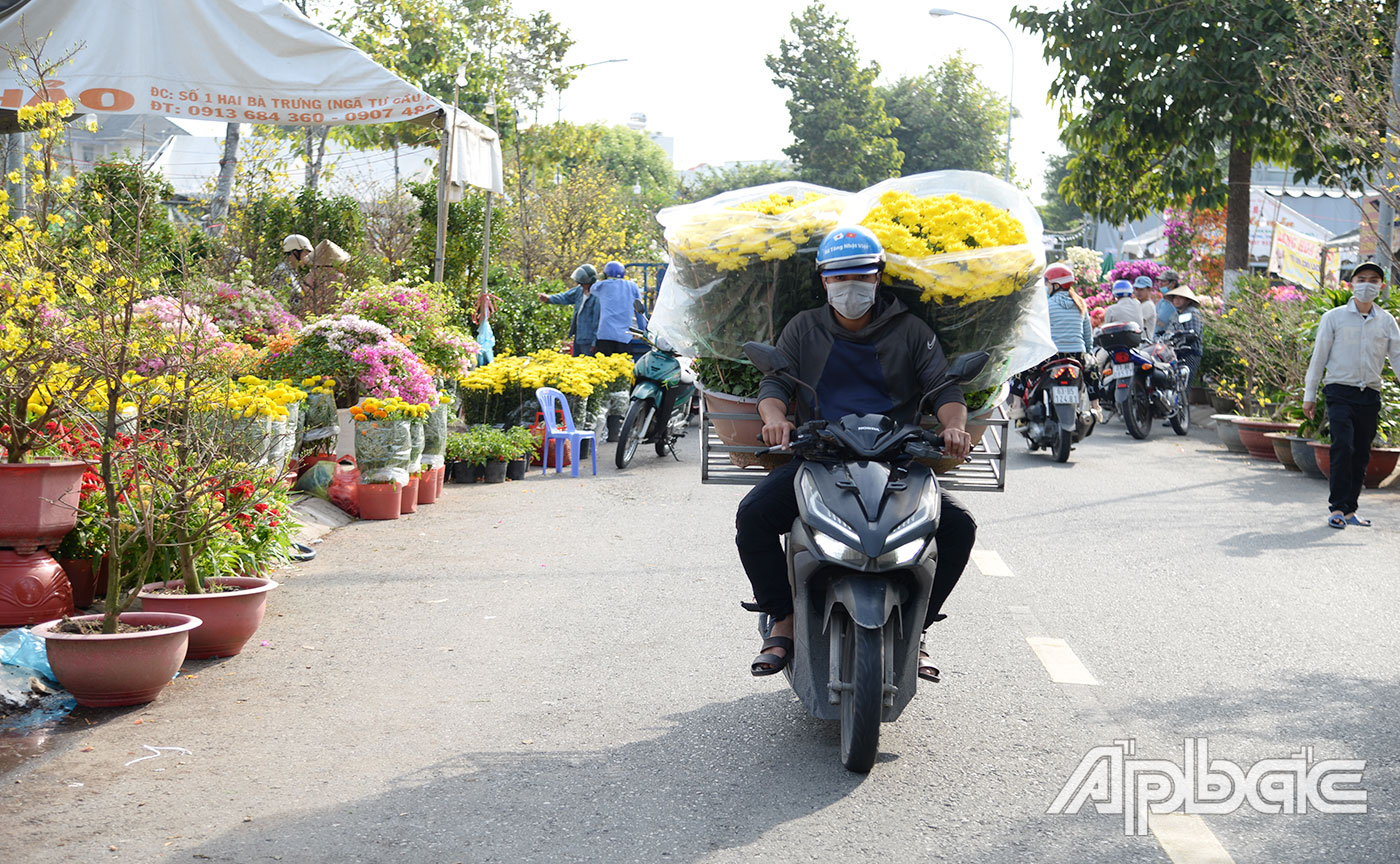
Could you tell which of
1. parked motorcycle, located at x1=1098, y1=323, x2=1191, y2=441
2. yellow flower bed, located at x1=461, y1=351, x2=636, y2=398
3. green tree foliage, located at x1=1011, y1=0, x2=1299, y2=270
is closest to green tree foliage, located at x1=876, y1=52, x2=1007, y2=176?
green tree foliage, located at x1=1011, y1=0, x2=1299, y2=270

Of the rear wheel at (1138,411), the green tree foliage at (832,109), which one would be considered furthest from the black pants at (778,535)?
the green tree foliage at (832,109)

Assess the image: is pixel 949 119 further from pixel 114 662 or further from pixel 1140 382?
pixel 114 662

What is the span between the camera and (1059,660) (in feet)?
20.9

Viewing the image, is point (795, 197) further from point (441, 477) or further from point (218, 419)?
point (441, 477)

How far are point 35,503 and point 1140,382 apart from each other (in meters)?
15.1

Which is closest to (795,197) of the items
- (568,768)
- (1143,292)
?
(568,768)

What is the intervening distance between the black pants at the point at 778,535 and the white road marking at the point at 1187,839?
1.08 m

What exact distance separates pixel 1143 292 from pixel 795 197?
17560mm

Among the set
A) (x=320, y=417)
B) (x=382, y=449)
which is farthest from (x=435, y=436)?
(x=382, y=449)

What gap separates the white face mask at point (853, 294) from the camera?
16.6 ft

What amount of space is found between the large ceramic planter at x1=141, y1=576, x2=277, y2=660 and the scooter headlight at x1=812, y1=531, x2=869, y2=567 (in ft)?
9.56

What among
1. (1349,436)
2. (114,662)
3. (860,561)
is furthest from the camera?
(1349,436)

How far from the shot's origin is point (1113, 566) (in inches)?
348

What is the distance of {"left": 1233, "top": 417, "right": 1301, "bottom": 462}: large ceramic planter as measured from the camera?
623 inches
